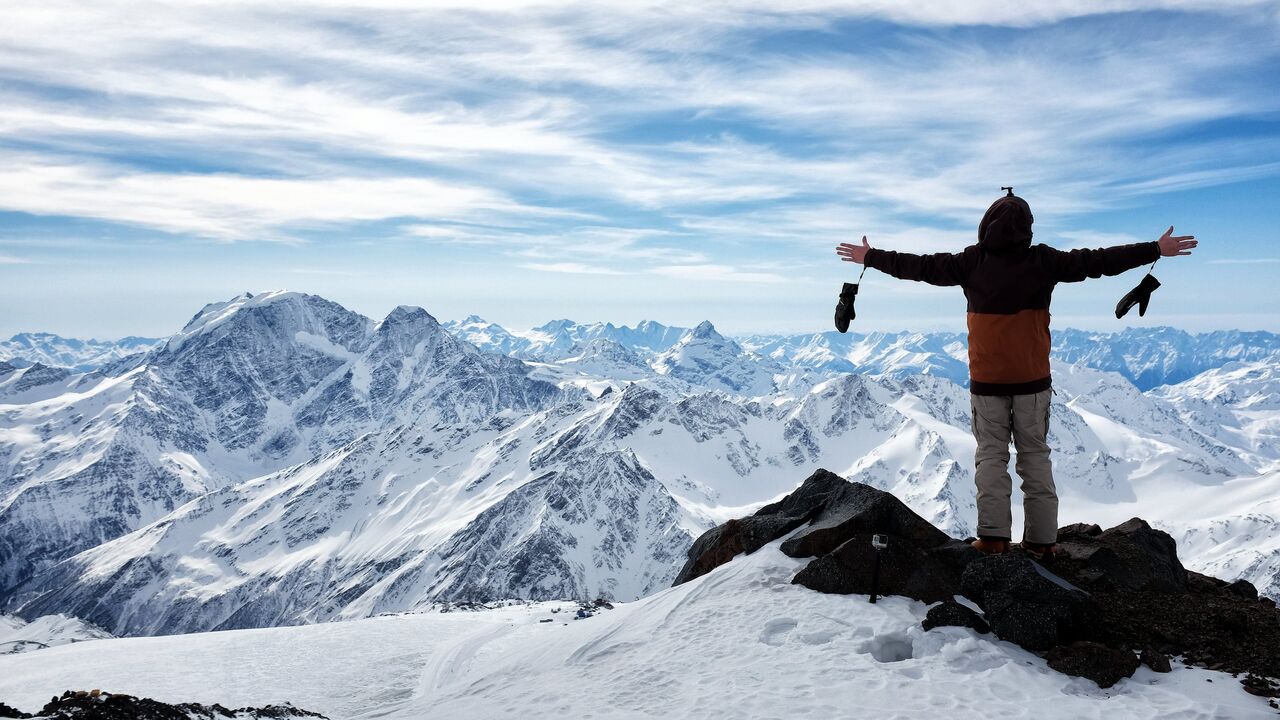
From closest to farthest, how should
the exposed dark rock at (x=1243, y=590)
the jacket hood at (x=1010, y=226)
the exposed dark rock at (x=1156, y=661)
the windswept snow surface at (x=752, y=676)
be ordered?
1. the windswept snow surface at (x=752, y=676)
2. the exposed dark rock at (x=1156, y=661)
3. the jacket hood at (x=1010, y=226)
4. the exposed dark rock at (x=1243, y=590)

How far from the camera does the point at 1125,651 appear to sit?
8695 millimetres

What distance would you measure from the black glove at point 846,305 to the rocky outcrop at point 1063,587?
3.28 meters

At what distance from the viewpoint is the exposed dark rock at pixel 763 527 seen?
14.1 m

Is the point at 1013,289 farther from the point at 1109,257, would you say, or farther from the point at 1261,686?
the point at 1261,686

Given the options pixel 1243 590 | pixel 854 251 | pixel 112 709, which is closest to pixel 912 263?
pixel 854 251

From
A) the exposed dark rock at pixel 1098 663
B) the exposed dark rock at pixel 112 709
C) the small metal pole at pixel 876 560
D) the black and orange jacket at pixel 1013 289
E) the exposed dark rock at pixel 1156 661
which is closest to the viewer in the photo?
the exposed dark rock at pixel 1098 663

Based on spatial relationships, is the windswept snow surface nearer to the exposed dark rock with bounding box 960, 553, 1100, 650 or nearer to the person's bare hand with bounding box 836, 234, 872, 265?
the exposed dark rock with bounding box 960, 553, 1100, 650

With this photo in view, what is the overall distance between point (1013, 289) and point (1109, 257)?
115cm

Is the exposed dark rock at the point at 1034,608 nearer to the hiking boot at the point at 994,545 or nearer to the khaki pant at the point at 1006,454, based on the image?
the khaki pant at the point at 1006,454

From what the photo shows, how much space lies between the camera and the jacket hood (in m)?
10.1

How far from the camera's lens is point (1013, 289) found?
10.1 metres

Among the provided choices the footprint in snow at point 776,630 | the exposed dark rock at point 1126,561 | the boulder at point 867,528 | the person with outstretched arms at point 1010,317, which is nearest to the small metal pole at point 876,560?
the boulder at point 867,528

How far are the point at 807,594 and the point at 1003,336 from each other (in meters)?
4.62

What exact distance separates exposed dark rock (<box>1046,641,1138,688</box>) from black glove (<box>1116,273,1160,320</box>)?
398 cm
